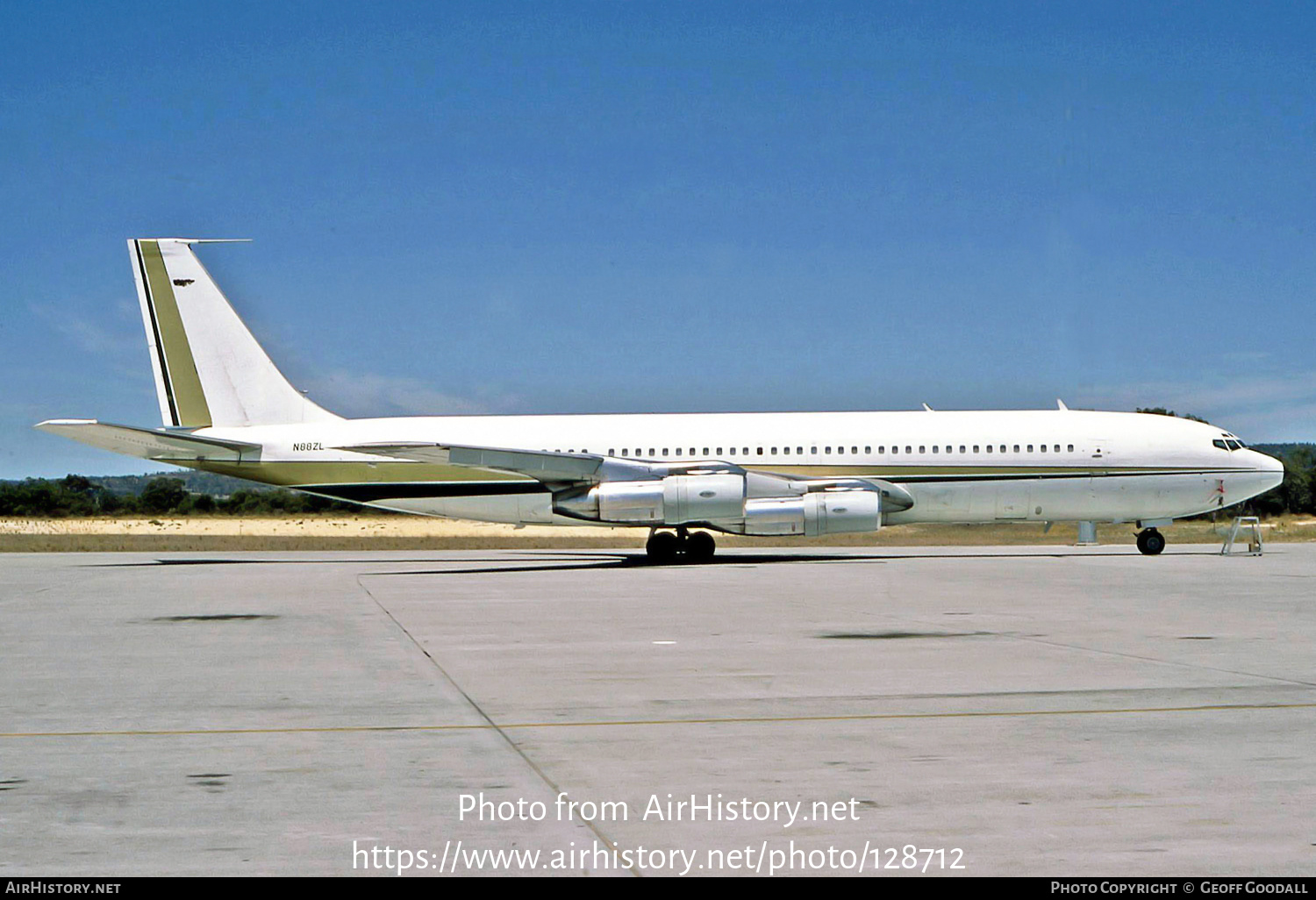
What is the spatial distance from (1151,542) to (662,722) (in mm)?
26003

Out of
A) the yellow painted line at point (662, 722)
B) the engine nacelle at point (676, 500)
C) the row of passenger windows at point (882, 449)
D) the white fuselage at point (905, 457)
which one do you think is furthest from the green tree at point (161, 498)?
the yellow painted line at point (662, 722)

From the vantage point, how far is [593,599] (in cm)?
1922

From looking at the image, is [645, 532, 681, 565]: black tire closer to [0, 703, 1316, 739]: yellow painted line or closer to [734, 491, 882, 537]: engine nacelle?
[734, 491, 882, 537]: engine nacelle

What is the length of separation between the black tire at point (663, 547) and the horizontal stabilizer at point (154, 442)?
10.6 metres

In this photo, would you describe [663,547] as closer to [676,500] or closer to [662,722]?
[676,500]

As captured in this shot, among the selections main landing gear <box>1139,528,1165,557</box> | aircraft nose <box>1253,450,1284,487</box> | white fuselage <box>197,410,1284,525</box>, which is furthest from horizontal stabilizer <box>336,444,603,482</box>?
aircraft nose <box>1253,450,1284,487</box>

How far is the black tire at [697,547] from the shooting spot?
3095cm

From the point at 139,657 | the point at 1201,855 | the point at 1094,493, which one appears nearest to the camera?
the point at 1201,855

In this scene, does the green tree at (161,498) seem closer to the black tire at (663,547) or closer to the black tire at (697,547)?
the black tire at (663,547)

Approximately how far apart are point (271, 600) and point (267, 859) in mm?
15344

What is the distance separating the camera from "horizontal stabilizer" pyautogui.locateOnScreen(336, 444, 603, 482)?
1077 inches

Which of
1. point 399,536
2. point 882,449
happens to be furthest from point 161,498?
point 882,449
